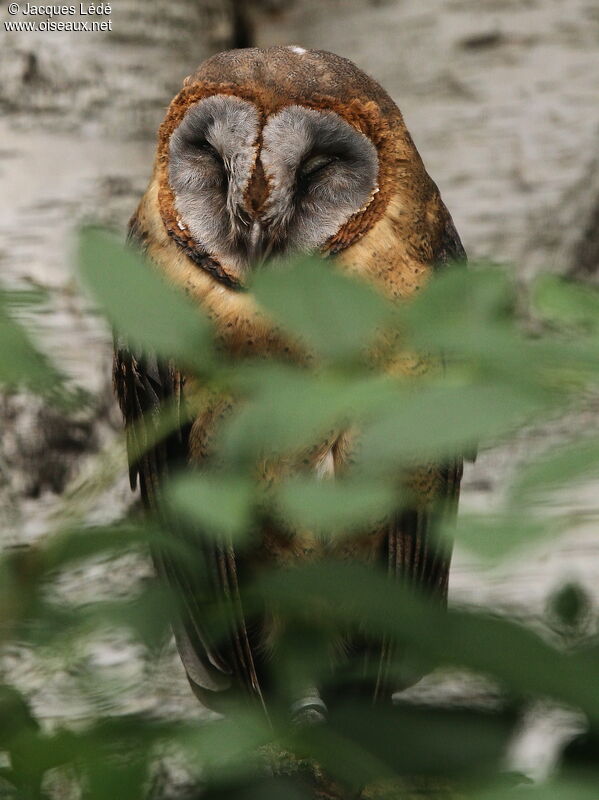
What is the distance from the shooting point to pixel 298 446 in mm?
466

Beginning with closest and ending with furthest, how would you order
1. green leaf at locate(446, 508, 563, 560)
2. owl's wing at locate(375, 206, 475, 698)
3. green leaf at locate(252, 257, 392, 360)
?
green leaf at locate(446, 508, 563, 560), green leaf at locate(252, 257, 392, 360), owl's wing at locate(375, 206, 475, 698)

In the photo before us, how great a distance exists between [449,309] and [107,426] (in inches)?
66.1

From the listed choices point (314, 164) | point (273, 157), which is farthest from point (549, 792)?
point (314, 164)

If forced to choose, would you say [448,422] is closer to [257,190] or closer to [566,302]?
[566,302]

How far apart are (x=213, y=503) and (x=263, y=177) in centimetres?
129

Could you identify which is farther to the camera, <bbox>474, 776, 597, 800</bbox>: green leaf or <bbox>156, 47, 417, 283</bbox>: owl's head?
<bbox>156, 47, 417, 283</bbox>: owl's head

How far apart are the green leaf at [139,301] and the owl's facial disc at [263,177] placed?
1145 millimetres

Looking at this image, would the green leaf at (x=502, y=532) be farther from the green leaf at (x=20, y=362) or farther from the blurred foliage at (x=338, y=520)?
the green leaf at (x=20, y=362)

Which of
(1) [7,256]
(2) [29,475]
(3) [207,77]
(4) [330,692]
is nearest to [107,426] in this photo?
(2) [29,475]

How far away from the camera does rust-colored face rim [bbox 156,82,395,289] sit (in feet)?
5.71

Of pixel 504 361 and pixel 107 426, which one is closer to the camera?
pixel 504 361

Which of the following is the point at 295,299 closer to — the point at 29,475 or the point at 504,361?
the point at 504,361

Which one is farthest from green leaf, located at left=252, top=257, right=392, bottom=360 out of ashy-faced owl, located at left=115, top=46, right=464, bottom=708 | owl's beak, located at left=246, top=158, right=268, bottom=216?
owl's beak, located at left=246, top=158, right=268, bottom=216

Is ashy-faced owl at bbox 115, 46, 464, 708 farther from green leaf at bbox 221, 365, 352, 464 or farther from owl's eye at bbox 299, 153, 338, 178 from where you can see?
green leaf at bbox 221, 365, 352, 464
